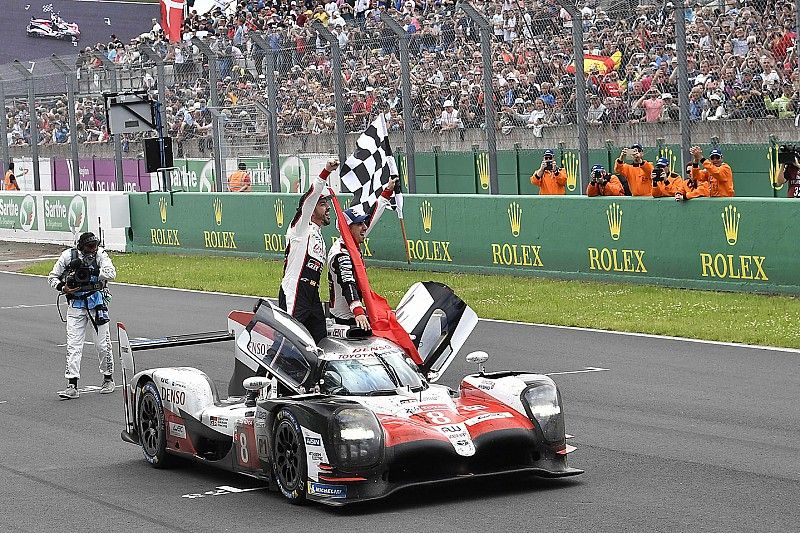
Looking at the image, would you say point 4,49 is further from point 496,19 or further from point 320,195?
point 320,195

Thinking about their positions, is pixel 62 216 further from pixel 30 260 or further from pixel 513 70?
pixel 513 70

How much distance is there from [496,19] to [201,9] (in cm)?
3013

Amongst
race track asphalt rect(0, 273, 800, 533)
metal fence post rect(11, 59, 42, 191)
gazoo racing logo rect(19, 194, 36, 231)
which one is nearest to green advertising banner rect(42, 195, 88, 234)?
gazoo racing logo rect(19, 194, 36, 231)

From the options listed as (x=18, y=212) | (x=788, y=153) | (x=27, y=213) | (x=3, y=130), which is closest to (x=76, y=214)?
(x=27, y=213)

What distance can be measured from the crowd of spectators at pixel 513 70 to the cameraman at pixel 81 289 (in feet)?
27.8

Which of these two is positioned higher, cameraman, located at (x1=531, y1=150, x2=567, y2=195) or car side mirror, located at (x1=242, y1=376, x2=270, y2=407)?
cameraman, located at (x1=531, y1=150, x2=567, y2=195)

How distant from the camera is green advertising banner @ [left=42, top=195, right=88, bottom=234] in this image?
2948 cm

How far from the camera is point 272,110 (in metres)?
25.2

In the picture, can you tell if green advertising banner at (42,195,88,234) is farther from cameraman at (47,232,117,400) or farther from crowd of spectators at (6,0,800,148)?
cameraman at (47,232,117,400)

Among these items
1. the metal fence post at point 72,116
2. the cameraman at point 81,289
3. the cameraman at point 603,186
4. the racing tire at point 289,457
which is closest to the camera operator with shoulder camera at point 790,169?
the cameraman at point 603,186

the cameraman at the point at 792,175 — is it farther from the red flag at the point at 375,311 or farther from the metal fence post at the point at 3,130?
Answer: the metal fence post at the point at 3,130

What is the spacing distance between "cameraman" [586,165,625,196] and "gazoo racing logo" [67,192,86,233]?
13.7m

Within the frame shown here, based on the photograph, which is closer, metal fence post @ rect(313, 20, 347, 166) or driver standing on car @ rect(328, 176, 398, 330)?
driver standing on car @ rect(328, 176, 398, 330)

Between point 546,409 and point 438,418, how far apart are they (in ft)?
2.18
